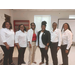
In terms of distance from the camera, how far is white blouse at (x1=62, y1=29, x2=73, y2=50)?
1.77 meters

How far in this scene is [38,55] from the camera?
1887 mm

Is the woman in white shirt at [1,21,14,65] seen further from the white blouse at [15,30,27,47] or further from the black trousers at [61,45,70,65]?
the black trousers at [61,45,70,65]

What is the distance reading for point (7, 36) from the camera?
173 centimetres

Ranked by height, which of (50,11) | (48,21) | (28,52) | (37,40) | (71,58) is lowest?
(71,58)

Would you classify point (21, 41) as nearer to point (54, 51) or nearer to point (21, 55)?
point (21, 55)

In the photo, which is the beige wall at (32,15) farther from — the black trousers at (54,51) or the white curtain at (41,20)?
the black trousers at (54,51)

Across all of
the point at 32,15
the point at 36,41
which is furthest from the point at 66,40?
→ the point at 32,15

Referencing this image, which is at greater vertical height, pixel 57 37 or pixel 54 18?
pixel 54 18

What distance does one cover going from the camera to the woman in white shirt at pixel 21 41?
1.79 m

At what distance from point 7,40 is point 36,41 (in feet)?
2.00
